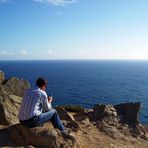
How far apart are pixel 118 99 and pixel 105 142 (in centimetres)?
7043

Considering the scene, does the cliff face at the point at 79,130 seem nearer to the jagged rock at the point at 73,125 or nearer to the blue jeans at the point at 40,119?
the jagged rock at the point at 73,125

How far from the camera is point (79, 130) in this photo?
668 inches

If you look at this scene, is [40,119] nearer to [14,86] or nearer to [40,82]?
[40,82]

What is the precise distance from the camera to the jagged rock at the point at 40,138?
43.0 ft

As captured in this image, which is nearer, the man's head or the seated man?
the seated man

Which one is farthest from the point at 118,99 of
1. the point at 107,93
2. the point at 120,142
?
the point at 120,142

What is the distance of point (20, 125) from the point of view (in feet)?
44.6

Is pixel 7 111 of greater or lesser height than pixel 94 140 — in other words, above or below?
above

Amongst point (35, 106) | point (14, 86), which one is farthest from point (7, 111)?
point (14, 86)

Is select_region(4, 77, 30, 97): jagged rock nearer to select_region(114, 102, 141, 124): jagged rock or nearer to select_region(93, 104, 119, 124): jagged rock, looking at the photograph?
select_region(93, 104, 119, 124): jagged rock

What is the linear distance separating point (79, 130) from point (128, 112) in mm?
7215

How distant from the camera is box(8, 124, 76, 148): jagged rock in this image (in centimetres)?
1312

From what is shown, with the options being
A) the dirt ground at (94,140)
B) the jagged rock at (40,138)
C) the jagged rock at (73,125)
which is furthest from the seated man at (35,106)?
the jagged rock at (73,125)

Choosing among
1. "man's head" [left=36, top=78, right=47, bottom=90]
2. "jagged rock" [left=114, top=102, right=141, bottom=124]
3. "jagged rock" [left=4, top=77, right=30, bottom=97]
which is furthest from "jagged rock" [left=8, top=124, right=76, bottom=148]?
"jagged rock" [left=4, top=77, right=30, bottom=97]
